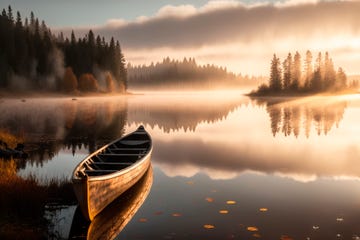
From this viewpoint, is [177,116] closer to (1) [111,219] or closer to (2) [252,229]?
(1) [111,219]

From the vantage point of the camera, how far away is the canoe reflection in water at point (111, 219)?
11.9 meters

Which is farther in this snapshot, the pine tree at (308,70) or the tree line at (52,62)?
the pine tree at (308,70)

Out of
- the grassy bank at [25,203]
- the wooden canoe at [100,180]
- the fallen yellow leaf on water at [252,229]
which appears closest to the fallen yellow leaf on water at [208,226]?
the fallen yellow leaf on water at [252,229]

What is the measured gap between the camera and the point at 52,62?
122938mm

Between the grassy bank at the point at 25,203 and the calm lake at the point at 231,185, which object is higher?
the grassy bank at the point at 25,203

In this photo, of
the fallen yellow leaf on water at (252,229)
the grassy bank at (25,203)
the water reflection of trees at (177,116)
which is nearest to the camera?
the grassy bank at (25,203)

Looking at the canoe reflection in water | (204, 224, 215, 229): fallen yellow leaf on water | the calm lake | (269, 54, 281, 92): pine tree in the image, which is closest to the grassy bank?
the calm lake

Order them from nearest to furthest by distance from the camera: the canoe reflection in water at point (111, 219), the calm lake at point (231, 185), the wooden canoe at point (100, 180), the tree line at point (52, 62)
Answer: the wooden canoe at point (100, 180) → the canoe reflection in water at point (111, 219) → the calm lake at point (231, 185) → the tree line at point (52, 62)

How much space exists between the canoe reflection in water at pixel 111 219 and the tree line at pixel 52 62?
343 feet

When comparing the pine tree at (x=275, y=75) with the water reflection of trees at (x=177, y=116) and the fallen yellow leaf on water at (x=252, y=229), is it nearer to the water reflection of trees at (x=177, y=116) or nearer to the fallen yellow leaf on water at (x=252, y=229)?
the water reflection of trees at (x=177, y=116)

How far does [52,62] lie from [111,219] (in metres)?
119

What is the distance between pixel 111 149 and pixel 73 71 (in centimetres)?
11554

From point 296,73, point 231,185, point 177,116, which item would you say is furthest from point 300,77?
point 231,185

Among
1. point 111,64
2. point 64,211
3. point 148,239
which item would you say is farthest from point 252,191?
point 111,64
